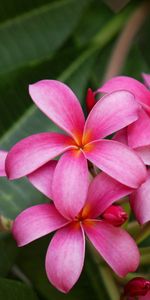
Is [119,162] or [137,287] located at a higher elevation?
[119,162]

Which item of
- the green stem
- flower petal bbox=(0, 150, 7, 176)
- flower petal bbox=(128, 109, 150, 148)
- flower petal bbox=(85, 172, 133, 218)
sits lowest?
the green stem

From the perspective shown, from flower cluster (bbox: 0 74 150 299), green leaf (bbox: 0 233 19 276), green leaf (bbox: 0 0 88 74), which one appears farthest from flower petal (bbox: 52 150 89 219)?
green leaf (bbox: 0 0 88 74)

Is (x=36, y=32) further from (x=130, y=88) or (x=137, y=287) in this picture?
(x=137, y=287)

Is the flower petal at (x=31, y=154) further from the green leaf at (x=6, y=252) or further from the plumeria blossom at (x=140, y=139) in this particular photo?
the green leaf at (x=6, y=252)

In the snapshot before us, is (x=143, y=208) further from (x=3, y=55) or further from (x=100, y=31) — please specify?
(x=100, y=31)

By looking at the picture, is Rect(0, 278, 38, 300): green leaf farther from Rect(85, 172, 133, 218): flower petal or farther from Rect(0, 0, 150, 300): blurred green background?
Rect(85, 172, 133, 218): flower petal

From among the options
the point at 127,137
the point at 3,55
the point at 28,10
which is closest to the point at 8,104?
the point at 3,55

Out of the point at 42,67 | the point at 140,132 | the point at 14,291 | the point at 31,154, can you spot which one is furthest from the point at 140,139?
the point at 42,67
